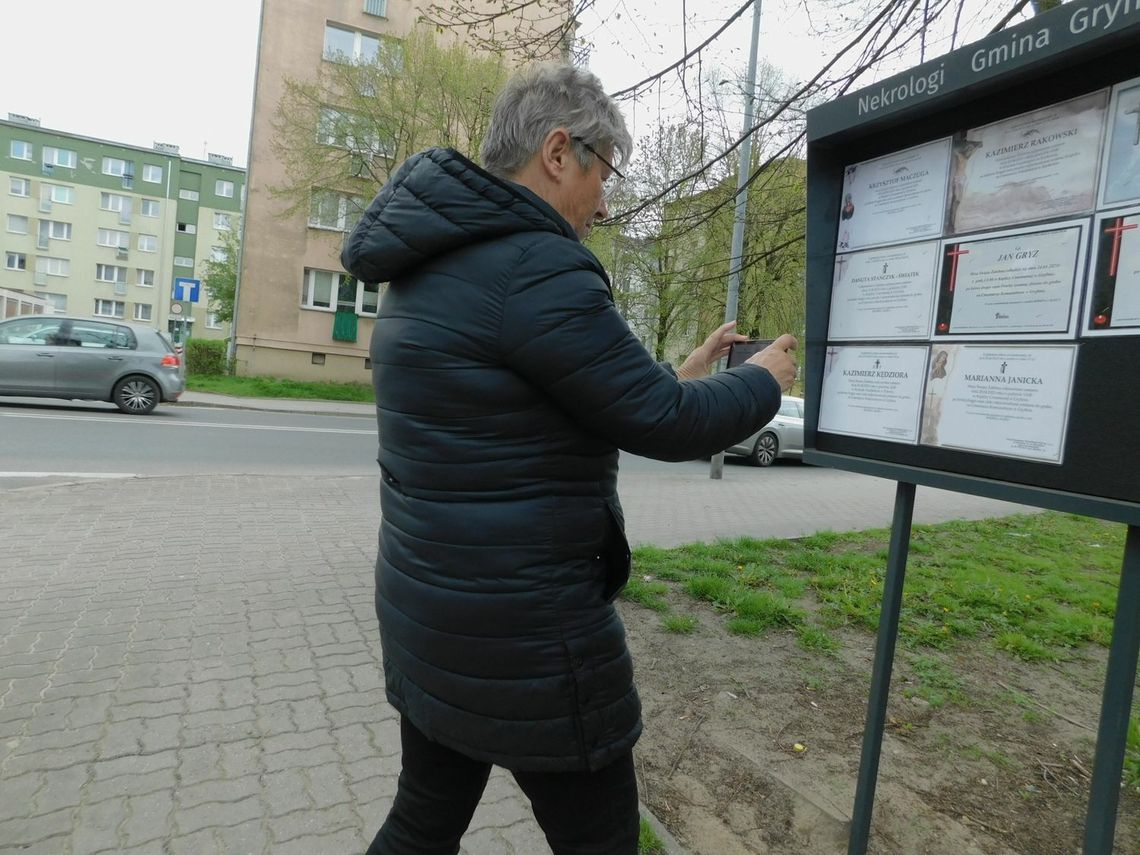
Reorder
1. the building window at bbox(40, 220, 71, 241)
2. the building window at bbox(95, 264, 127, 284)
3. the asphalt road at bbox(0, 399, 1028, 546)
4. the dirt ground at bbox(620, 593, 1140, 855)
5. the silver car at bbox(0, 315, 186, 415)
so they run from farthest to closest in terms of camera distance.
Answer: the building window at bbox(95, 264, 127, 284) → the building window at bbox(40, 220, 71, 241) → the silver car at bbox(0, 315, 186, 415) → the asphalt road at bbox(0, 399, 1028, 546) → the dirt ground at bbox(620, 593, 1140, 855)

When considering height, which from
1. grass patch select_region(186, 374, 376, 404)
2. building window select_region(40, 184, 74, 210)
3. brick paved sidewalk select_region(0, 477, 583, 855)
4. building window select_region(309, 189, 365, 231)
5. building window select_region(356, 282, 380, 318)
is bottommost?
brick paved sidewalk select_region(0, 477, 583, 855)

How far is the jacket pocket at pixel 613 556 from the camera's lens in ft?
4.64

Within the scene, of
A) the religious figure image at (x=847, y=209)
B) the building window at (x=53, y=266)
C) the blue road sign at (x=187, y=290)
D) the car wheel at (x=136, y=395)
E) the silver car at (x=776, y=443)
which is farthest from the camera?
the building window at (x=53, y=266)

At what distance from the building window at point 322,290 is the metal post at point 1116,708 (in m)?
27.0

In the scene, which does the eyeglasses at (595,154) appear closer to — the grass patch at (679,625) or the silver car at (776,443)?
the grass patch at (679,625)

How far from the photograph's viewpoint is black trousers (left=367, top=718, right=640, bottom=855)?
4.73 feet

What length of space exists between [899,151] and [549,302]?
1094 millimetres

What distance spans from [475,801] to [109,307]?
6749 centimetres

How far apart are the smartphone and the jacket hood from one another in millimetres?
588

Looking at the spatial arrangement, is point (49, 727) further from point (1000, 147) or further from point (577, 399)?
point (1000, 147)

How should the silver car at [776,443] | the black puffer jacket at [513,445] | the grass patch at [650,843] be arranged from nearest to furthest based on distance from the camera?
the black puffer jacket at [513,445] → the grass patch at [650,843] → the silver car at [776,443]

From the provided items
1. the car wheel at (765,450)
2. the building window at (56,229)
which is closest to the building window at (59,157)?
the building window at (56,229)

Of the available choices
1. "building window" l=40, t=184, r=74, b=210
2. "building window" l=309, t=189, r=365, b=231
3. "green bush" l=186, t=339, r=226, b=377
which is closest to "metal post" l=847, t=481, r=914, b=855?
"building window" l=309, t=189, r=365, b=231

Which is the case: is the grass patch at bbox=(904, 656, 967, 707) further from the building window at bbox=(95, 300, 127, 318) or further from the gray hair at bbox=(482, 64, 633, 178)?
the building window at bbox=(95, 300, 127, 318)
